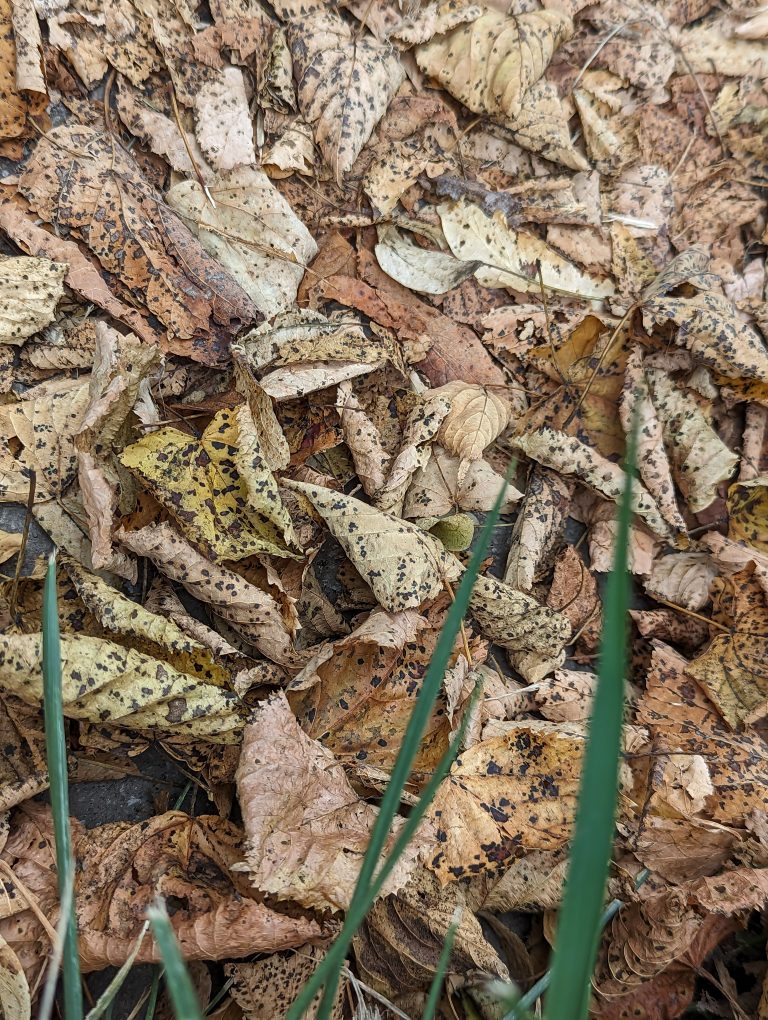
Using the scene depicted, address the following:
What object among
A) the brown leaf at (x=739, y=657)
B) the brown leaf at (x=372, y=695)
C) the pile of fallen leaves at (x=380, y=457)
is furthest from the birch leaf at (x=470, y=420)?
the brown leaf at (x=739, y=657)

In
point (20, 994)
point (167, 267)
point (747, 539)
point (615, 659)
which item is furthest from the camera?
point (747, 539)

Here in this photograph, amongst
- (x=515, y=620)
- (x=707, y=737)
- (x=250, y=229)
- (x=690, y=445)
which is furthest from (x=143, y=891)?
(x=690, y=445)

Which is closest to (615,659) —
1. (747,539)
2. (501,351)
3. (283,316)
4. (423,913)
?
(423,913)

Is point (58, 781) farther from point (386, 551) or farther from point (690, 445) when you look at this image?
point (690, 445)

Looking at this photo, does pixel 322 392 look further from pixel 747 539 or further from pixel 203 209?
pixel 747 539

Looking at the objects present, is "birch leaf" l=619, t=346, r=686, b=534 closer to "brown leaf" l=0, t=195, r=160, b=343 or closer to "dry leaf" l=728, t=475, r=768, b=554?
"dry leaf" l=728, t=475, r=768, b=554

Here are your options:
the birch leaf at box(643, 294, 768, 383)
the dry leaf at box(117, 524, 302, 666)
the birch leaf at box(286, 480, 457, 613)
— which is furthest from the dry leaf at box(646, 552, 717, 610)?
the dry leaf at box(117, 524, 302, 666)

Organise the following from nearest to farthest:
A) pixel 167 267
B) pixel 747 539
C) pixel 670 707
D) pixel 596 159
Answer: pixel 167 267 < pixel 670 707 < pixel 747 539 < pixel 596 159
